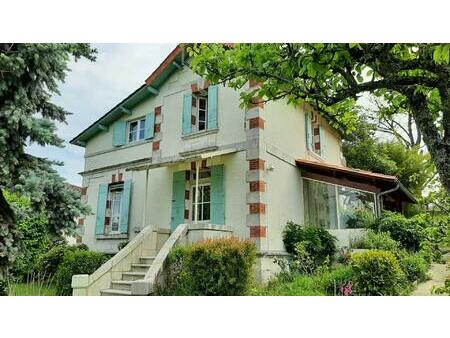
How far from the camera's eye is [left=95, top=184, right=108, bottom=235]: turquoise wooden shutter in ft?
30.3

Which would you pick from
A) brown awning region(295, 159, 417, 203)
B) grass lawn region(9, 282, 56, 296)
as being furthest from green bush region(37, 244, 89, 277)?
brown awning region(295, 159, 417, 203)

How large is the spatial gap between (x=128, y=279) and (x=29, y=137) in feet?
10.7

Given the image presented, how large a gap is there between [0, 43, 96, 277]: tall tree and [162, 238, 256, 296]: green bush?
2.04 metres

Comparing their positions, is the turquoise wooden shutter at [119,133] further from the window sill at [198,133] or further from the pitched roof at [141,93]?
the window sill at [198,133]

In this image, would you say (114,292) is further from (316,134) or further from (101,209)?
(316,134)

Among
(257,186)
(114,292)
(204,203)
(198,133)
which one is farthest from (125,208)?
(257,186)

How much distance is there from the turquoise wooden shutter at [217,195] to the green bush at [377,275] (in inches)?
112

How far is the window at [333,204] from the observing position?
738 centimetres

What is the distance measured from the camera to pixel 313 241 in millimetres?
6980

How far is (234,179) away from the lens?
23.6 ft

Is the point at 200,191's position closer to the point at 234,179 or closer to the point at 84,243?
the point at 234,179

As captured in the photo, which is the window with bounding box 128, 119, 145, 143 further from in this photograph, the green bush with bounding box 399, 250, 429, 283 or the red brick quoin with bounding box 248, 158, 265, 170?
the green bush with bounding box 399, 250, 429, 283
